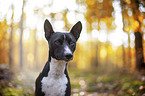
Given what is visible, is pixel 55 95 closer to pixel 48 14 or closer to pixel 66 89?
pixel 66 89

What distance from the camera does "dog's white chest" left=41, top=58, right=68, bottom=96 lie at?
2.76m

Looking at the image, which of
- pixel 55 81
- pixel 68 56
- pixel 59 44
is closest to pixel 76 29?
pixel 59 44

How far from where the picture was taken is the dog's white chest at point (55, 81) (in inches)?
109

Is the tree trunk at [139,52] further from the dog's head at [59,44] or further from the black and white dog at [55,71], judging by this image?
the black and white dog at [55,71]

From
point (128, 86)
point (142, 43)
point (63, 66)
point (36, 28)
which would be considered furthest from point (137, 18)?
point (36, 28)

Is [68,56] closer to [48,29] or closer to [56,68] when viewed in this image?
[56,68]

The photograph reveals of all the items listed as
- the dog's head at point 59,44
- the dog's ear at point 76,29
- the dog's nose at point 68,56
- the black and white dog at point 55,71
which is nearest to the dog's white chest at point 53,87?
the black and white dog at point 55,71

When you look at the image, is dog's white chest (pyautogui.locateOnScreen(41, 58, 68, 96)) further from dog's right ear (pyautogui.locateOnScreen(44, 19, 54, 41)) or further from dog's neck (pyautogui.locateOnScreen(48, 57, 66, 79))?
dog's right ear (pyautogui.locateOnScreen(44, 19, 54, 41))

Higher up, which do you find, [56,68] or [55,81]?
[56,68]

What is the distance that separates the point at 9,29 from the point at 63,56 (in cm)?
1330

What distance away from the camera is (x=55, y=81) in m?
2.79

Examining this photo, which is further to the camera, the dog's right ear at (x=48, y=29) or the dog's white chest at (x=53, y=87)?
the dog's right ear at (x=48, y=29)

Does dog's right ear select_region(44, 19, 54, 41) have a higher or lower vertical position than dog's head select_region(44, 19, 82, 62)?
higher

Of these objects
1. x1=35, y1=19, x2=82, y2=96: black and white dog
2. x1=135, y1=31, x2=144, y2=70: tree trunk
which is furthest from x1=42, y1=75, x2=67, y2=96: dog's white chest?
x1=135, y1=31, x2=144, y2=70: tree trunk
